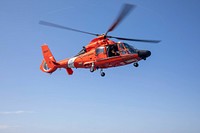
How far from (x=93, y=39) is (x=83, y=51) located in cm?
237

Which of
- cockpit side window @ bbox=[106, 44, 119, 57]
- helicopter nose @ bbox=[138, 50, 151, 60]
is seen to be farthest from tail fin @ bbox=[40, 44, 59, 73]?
helicopter nose @ bbox=[138, 50, 151, 60]

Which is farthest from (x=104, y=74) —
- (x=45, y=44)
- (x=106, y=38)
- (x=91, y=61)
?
(x=45, y=44)

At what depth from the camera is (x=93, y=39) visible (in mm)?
37750

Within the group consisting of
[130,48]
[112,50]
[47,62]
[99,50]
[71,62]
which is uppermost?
[47,62]

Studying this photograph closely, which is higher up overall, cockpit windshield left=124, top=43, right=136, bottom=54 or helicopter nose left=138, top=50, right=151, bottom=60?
cockpit windshield left=124, top=43, right=136, bottom=54

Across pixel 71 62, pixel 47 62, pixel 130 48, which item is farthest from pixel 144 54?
pixel 47 62

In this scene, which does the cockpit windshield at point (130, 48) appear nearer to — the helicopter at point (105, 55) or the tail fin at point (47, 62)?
the helicopter at point (105, 55)

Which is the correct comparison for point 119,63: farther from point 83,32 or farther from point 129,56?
point 83,32

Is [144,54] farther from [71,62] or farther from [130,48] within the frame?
[71,62]

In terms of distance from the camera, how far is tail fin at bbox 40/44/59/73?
43950 mm

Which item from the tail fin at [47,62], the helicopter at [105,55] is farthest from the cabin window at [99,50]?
the tail fin at [47,62]

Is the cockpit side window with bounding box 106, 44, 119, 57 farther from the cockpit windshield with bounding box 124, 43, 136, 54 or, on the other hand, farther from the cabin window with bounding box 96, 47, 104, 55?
the cockpit windshield with bounding box 124, 43, 136, 54

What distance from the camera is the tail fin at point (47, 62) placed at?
144 feet

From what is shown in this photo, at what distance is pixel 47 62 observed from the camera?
1817 inches
